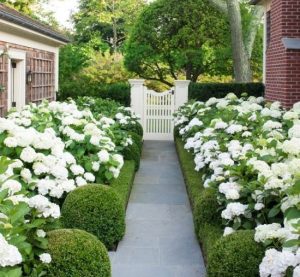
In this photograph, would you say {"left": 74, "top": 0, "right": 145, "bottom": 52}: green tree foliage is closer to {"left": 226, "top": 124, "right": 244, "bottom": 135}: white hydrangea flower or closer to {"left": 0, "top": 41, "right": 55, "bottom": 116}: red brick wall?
{"left": 0, "top": 41, "right": 55, "bottom": 116}: red brick wall

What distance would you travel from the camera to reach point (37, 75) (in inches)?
672

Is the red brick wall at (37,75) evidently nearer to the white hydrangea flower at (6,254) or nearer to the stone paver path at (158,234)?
the stone paver path at (158,234)

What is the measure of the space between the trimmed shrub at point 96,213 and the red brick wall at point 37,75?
7096 millimetres

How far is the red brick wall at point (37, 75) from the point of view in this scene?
13.3 m

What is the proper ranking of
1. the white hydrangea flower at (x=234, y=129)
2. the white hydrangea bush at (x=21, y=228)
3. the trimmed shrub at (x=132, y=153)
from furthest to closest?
the trimmed shrub at (x=132, y=153)
the white hydrangea flower at (x=234, y=129)
the white hydrangea bush at (x=21, y=228)

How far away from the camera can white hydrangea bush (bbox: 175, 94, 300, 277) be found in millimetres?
3797

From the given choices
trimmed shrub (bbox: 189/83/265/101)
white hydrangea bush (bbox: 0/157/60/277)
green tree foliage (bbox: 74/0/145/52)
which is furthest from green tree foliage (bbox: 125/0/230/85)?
white hydrangea bush (bbox: 0/157/60/277)

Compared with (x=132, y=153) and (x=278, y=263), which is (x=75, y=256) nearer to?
(x=278, y=263)

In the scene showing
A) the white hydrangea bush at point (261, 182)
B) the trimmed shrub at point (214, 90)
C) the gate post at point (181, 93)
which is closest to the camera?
the white hydrangea bush at point (261, 182)

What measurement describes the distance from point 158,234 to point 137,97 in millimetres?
11406

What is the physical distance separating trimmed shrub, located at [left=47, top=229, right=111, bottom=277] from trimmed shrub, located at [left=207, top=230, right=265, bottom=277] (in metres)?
0.85

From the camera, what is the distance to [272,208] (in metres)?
4.86

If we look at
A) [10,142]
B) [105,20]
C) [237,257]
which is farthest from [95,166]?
[105,20]

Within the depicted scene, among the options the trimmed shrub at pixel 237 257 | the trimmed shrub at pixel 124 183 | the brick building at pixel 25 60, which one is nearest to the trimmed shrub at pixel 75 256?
→ the trimmed shrub at pixel 237 257
